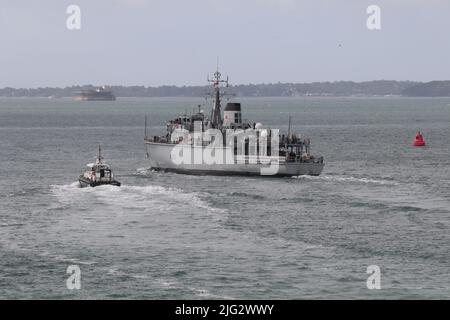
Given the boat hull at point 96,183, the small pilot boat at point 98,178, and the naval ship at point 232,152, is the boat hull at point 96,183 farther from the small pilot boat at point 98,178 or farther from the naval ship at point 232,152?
the naval ship at point 232,152

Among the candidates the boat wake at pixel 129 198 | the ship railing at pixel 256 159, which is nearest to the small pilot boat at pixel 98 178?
the boat wake at pixel 129 198

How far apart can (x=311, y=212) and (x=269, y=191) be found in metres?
14.8

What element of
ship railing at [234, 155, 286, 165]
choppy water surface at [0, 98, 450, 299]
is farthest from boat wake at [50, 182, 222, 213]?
ship railing at [234, 155, 286, 165]

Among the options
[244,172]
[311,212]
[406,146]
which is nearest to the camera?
[311,212]

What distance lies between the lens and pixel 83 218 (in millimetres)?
74188

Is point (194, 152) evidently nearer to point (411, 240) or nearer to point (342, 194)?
point (342, 194)

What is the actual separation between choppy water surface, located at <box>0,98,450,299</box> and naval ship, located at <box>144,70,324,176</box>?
2136mm

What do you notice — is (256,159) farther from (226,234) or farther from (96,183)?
(226,234)

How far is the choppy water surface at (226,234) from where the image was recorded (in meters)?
52.2

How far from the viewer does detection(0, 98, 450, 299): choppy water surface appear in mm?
52250

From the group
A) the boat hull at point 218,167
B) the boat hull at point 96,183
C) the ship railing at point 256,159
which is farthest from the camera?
the ship railing at point 256,159

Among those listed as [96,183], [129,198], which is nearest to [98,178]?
[96,183]

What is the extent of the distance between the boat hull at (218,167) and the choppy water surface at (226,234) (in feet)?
5.65
